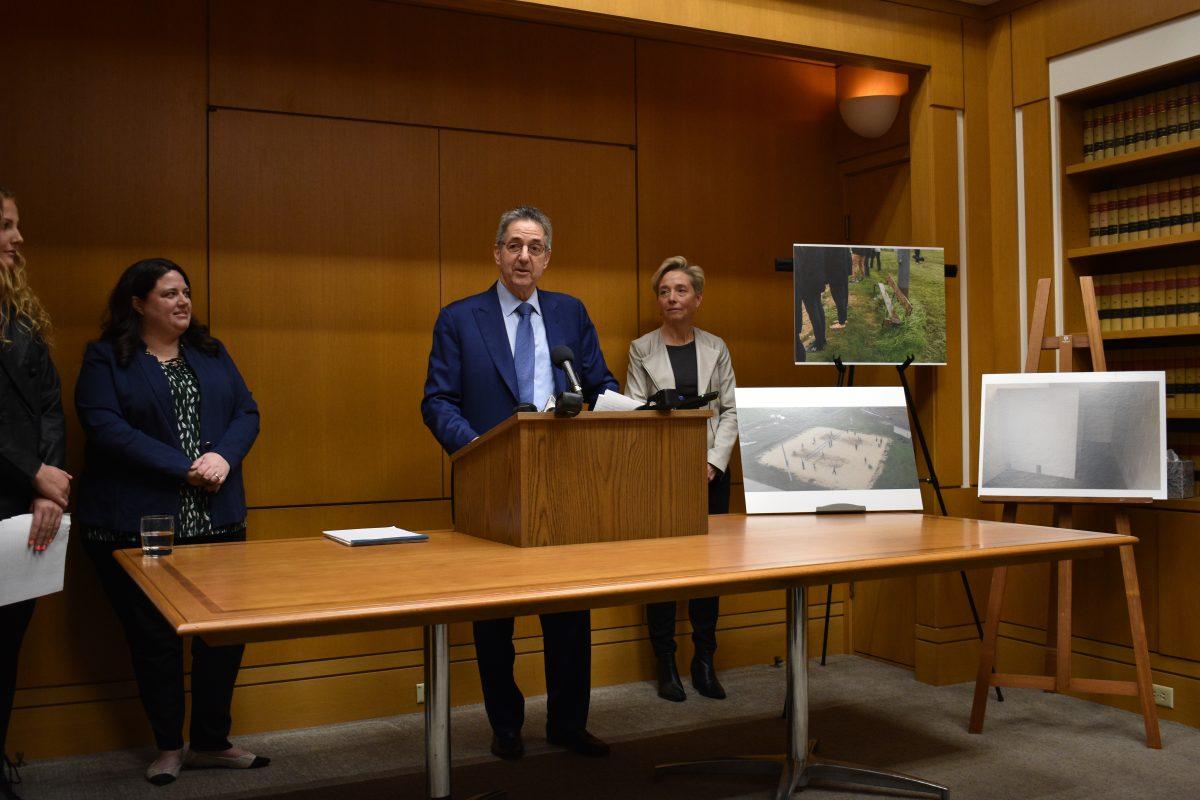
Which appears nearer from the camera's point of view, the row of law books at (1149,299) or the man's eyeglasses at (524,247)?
the man's eyeglasses at (524,247)

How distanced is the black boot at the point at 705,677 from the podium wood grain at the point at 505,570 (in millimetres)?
1740

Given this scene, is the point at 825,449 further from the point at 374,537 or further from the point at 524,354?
the point at 374,537

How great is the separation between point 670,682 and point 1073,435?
6.43 feet

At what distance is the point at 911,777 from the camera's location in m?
3.32

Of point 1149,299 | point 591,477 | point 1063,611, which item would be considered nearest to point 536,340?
point 591,477

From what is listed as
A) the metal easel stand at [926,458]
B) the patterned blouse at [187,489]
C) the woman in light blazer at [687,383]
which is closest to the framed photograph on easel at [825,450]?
the metal easel stand at [926,458]

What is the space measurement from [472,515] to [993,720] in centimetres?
253

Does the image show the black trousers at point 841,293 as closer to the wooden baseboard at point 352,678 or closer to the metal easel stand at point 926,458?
the metal easel stand at point 926,458

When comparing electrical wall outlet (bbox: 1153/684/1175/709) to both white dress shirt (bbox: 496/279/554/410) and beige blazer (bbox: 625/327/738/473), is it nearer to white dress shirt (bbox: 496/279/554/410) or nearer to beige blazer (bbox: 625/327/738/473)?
beige blazer (bbox: 625/327/738/473)

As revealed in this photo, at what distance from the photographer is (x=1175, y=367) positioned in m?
4.42

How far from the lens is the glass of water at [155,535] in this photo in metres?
2.48

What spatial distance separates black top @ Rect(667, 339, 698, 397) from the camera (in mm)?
4602

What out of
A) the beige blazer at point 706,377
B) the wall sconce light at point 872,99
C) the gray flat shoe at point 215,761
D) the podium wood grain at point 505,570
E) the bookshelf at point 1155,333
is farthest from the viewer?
the wall sconce light at point 872,99

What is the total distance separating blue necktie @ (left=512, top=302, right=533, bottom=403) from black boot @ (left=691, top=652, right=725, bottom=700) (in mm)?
1805
